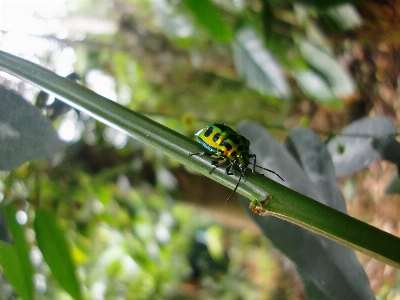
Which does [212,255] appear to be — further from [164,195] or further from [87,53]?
[87,53]

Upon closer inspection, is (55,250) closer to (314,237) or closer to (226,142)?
(226,142)

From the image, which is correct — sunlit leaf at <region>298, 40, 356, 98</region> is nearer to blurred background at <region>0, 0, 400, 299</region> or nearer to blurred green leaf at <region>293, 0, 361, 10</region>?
blurred background at <region>0, 0, 400, 299</region>

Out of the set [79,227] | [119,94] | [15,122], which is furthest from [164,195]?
[15,122]

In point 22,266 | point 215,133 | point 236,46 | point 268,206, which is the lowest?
point 22,266

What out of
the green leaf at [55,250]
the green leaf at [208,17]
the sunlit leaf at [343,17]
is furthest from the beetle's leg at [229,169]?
the sunlit leaf at [343,17]

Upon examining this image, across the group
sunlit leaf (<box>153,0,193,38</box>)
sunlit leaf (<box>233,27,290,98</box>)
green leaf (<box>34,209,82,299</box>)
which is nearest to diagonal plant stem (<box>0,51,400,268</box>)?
green leaf (<box>34,209,82,299</box>)

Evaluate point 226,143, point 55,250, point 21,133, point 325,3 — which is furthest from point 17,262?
point 325,3
